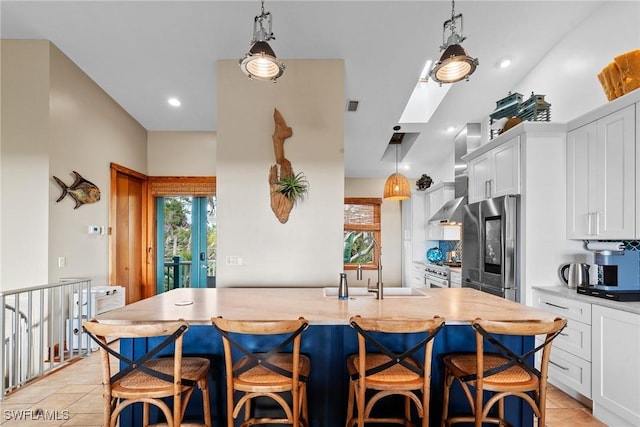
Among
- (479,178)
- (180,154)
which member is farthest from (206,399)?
(180,154)

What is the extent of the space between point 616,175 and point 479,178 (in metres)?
1.50

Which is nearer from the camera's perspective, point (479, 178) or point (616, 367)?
point (616, 367)

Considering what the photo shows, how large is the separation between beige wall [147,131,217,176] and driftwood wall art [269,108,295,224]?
2497 mm

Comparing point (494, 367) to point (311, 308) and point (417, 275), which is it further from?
point (417, 275)

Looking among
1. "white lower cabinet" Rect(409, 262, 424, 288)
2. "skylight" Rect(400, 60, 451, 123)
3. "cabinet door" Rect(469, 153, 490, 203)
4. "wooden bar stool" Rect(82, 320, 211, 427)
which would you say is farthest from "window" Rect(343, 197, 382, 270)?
"wooden bar stool" Rect(82, 320, 211, 427)

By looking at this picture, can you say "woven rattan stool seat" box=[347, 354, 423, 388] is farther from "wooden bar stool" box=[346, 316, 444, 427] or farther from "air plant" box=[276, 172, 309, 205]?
"air plant" box=[276, 172, 309, 205]

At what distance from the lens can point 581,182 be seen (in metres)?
2.98

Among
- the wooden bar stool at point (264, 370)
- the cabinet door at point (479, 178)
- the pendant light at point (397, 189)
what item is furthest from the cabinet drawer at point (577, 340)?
the pendant light at point (397, 189)

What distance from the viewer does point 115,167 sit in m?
4.66

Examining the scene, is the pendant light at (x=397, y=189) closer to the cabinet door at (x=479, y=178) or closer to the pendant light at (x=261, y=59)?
the cabinet door at (x=479, y=178)

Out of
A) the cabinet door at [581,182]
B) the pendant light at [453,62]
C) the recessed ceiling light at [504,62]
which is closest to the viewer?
the pendant light at [453,62]

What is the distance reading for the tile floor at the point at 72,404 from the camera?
8.00 feet

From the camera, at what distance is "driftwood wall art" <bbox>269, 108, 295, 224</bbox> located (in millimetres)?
3449

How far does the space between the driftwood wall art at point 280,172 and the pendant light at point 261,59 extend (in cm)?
126
